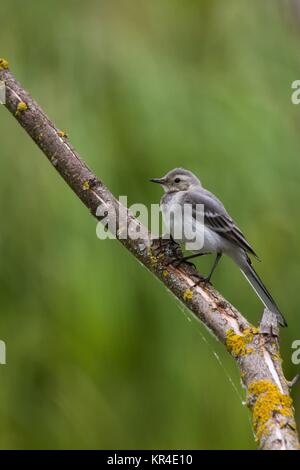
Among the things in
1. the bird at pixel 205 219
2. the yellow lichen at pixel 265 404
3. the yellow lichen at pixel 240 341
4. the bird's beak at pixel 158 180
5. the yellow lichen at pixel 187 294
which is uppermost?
the bird's beak at pixel 158 180

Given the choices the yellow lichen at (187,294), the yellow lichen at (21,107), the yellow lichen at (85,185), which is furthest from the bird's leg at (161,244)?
the yellow lichen at (21,107)

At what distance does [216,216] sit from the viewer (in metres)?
3.55

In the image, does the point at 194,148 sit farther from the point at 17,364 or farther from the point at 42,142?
the point at 17,364

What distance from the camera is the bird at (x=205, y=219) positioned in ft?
11.4

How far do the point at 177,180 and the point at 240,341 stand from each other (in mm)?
1135

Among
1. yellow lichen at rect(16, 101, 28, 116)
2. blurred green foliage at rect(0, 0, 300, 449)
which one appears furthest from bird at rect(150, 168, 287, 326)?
yellow lichen at rect(16, 101, 28, 116)

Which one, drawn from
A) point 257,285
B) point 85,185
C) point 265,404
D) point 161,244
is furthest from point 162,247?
point 265,404

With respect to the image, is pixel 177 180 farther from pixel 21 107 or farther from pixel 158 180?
pixel 21 107

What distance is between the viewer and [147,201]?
370 cm

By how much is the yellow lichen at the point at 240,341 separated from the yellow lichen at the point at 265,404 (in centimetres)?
18

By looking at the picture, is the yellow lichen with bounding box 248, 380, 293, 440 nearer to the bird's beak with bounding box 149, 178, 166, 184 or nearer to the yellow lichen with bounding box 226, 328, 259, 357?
the yellow lichen with bounding box 226, 328, 259, 357

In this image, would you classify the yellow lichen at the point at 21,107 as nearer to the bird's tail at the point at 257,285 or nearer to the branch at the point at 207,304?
the branch at the point at 207,304
